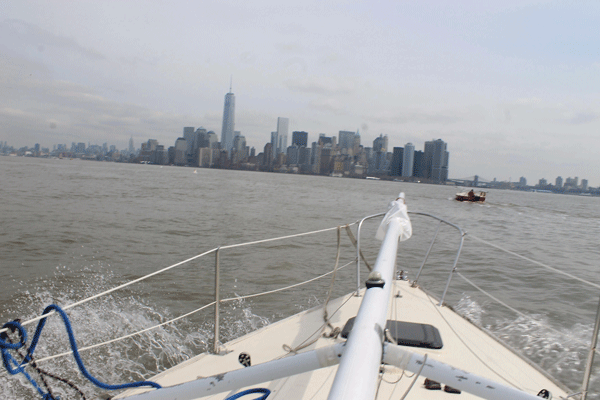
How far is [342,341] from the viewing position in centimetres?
271

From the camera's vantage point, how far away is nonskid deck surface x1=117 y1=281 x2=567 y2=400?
7.97ft

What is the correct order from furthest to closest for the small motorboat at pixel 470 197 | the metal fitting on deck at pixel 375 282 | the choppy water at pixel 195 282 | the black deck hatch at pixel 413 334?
the small motorboat at pixel 470 197, the choppy water at pixel 195 282, the black deck hatch at pixel 413 334, the metal fitting on deck at pixel 375 282

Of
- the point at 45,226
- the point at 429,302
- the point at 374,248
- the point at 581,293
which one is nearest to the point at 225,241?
the point at 374,248

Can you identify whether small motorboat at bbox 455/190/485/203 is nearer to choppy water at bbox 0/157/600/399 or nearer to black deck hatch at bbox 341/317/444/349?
choppy water at bbox 0/157/600/399

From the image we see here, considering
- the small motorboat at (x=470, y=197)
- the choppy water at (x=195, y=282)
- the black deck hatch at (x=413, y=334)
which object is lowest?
the choppy water at (x=195, y=282)

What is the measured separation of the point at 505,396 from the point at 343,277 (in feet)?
22.4

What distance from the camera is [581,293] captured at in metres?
7.91

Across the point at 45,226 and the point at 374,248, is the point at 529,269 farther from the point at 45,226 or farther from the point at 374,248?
the point at 45,226

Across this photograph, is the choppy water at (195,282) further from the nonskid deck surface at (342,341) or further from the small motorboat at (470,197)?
the small motorboat at (470,197)

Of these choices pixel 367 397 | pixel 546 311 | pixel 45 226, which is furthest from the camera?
pixel 45 226

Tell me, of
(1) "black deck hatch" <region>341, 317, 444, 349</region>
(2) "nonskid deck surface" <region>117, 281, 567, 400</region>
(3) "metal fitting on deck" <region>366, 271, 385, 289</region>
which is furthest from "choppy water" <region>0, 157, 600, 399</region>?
(3) "metal fitting on deck" <region>366, 271, 385, 289</region>

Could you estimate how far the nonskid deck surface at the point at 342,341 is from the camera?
2.43 metres

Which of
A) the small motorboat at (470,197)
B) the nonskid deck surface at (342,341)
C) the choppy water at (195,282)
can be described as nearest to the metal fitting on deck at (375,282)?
the nonskid deck surface at (342,341)

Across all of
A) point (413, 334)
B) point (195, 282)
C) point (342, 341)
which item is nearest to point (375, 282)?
point (342, 341)
